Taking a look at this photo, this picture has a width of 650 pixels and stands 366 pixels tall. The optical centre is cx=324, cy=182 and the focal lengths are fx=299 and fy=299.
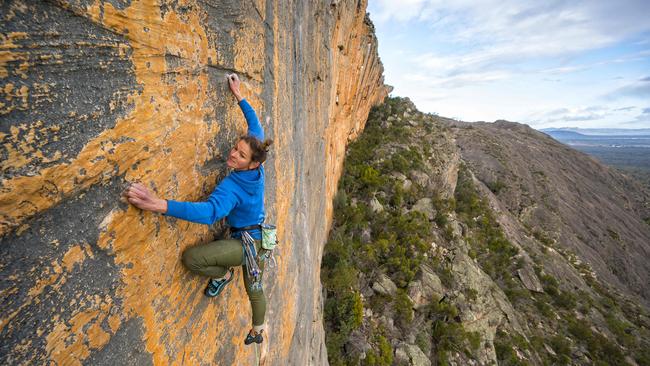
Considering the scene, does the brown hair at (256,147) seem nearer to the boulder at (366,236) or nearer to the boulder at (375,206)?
the boulder at (366,236)

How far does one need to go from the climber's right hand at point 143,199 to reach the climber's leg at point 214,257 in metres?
0.61

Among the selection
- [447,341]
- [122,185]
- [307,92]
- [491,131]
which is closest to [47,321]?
[122,185]

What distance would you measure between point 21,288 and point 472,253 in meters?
25.7

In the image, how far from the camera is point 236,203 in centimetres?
273

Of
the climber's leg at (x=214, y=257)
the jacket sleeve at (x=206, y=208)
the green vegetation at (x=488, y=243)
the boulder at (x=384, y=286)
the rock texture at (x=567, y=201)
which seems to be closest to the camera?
the jacket sleeve at (x=206, y=208)

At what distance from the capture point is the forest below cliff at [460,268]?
51.6 feet

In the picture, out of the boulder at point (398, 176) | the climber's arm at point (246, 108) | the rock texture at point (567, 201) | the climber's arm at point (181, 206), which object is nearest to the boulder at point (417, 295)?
the boulder at point (398, 176)

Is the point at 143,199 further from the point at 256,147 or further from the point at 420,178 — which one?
the point at 420,178

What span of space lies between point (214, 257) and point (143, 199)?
0.88 meters

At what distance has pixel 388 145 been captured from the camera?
87.2 ft

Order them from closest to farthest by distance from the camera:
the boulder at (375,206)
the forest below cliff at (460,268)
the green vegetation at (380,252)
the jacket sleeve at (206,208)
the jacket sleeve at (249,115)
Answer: the jacket sleeve at (206,208), the jacket sleeve at (249,115), the green vegetation at (380,252), the forest below cliff at (460,268), the boulder at (375,206)

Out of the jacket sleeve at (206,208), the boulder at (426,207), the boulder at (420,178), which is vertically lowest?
the boulder at (426,207)

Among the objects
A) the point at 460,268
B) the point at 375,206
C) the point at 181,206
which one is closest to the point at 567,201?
the point at 460,268

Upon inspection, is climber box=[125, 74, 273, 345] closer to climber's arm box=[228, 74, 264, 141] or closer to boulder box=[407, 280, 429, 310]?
climber's arm box=[228, 74, 264, 141]
